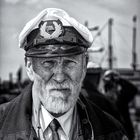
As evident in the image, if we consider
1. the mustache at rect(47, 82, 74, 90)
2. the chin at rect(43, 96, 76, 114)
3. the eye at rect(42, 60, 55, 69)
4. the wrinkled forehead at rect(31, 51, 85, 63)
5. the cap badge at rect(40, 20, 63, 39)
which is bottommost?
the chin at rect(43, 96, 76, 114)

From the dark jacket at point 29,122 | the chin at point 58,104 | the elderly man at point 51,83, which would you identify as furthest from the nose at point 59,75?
the dark jacket at point 29,122

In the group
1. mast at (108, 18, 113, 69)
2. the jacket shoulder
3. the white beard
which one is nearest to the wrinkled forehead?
the white beard

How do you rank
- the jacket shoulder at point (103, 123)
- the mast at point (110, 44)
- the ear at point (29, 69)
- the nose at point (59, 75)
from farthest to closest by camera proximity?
the mast at point (110, 44)
the jacket shoulder at point (103, 123)
the ear at point (29, 69)
the nose at point (59, 75)

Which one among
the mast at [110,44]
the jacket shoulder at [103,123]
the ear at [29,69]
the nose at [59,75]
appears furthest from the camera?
the mast at [110,44]

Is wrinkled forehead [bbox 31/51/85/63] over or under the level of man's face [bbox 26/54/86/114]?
over

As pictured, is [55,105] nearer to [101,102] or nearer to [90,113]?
[90,113]

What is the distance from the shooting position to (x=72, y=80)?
2.13m

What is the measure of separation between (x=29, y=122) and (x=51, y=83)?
0.88 feet

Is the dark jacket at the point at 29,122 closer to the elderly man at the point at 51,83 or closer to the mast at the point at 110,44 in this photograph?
the elderly man at the point at 51,83

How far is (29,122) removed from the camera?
2.13m

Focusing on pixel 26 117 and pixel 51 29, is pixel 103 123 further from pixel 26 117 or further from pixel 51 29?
pixel 51 29

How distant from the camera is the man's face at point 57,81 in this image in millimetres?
2086

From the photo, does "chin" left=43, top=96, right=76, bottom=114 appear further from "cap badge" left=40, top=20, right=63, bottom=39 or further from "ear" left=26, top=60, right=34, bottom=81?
"cap badge" left=40, top=20, right=63, bottom=39

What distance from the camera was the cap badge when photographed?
214 cm
